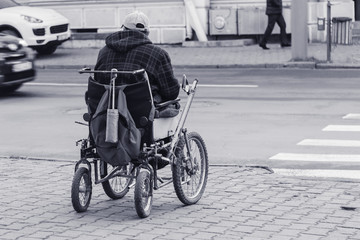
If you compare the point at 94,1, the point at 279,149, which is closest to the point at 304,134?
the point at 279,149

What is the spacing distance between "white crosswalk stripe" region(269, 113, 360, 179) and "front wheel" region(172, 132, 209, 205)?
4.79ft

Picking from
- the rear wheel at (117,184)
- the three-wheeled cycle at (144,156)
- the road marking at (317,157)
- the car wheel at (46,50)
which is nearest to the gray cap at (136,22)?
the three-wheeled cycle at (144,156)

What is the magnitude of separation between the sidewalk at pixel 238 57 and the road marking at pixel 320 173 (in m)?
11.3

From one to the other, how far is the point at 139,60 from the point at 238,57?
50.5 ft

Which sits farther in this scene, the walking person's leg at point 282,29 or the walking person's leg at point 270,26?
the walking person's leg at point 282,29

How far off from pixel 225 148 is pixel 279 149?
65cm

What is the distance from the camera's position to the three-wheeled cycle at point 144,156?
751cm

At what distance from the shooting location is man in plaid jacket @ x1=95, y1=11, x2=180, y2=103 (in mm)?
7754

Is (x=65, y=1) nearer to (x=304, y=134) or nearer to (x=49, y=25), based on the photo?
(x=49, y=25)

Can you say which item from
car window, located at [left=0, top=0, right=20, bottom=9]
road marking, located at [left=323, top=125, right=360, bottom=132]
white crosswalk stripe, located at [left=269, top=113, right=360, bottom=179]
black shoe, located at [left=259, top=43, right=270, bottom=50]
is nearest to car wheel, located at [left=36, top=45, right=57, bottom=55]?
car window, located at [left=0, top=0, right=20, bottom=9]

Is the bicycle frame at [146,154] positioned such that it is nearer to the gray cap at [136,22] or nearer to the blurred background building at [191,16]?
the gray cap at [136,22]

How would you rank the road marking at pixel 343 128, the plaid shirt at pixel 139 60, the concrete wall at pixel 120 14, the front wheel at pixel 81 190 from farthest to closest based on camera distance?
→ the concrete wall at pixel 120 14 → the road marking at pixel 343 128 → the plaid shirt at pixel 139 60 → the front wheel at pixel 81 190

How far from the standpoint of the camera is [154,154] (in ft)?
25.0

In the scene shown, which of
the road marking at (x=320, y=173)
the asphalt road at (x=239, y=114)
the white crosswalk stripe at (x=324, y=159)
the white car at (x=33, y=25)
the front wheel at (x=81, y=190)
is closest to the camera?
the front wheel at (x=81, y=190)
